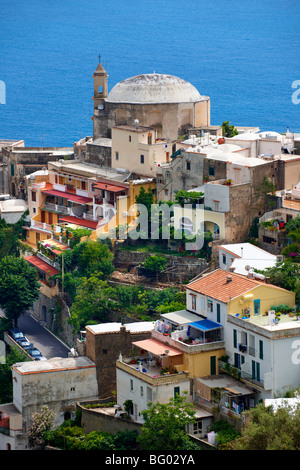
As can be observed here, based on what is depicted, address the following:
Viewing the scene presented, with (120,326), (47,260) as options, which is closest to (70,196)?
(47,260)

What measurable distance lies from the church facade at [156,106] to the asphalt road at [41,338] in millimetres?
13067

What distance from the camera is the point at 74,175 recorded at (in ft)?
265

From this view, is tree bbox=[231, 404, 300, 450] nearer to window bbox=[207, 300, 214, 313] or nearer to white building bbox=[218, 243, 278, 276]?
window bbox=[207, 300, 214, 313]

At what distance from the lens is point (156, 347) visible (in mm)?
57938

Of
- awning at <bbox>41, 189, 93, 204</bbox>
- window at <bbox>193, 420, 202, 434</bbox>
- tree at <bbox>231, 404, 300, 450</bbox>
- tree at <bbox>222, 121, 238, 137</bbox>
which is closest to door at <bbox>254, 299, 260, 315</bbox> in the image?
window at <bbox>193, 420, 202, 434</bbox>

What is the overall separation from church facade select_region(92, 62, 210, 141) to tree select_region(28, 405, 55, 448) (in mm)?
25484

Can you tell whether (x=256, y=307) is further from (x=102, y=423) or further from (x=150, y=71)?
(x=150, y=71)

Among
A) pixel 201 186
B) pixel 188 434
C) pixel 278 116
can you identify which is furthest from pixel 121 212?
pixel 278 116

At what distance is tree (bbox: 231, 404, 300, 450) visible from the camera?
49375 millimetres

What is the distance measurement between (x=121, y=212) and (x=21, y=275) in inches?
274

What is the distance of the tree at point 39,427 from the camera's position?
5803cm

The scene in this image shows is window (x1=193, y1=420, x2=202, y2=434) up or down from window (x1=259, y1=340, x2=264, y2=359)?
down

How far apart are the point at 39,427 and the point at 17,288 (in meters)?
15.4

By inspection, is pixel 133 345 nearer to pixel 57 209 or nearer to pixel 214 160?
pixel 214 160
